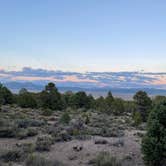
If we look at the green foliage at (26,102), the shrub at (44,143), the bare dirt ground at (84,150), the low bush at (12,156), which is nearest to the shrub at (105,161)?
the bare dirt ground at (84,150)

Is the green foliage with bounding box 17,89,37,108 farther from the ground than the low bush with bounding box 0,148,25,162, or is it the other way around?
the low bush with bounding box 0,148,25,162

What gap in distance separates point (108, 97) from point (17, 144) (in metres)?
36.1

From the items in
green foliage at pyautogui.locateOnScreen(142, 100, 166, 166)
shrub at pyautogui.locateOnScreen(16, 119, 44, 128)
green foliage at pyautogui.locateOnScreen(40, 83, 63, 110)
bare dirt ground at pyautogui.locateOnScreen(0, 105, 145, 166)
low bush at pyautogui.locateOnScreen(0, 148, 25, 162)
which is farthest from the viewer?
green foliage at pyautogui.locateOnScreen(40, 83, 63, 110)

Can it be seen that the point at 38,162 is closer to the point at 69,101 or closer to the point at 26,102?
the point at 26,102

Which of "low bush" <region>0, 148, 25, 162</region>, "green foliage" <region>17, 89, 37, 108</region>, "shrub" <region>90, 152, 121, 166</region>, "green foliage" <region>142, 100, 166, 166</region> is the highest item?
"green foliage" <region>142, 100, 166, 166</region>

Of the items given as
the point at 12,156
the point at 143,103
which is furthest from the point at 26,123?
the point at 143,103

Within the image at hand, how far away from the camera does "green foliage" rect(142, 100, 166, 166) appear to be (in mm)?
11937

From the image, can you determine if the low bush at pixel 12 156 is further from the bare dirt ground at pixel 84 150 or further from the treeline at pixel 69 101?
the treeline at pixel 69 101

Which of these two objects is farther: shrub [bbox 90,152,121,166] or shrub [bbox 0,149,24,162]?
shrub [bbox 0,149,24,162]

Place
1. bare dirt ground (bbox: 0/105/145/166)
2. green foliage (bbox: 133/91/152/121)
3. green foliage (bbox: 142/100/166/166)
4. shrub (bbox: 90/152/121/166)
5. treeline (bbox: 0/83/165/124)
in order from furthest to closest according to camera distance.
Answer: treeline (bbox: 0/83/165/124), green foliage (bbox: 133/91/152/121), bare dirt ground (bbox: 0/105/145/166), shrub (bbox: 90/152/121/166), green foliage (bbox: 142/100/166/166)

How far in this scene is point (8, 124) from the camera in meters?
21.2

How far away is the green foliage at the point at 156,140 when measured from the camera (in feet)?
39.2

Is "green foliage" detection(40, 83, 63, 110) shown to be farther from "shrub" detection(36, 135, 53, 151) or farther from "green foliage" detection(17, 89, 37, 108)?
"shrub" detection(36, 135, 53, 151)

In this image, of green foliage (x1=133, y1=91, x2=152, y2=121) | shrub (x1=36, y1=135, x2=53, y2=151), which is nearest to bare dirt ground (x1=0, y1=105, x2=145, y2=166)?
shrub (x1=36, y1=135, x2=53, y2=151)
